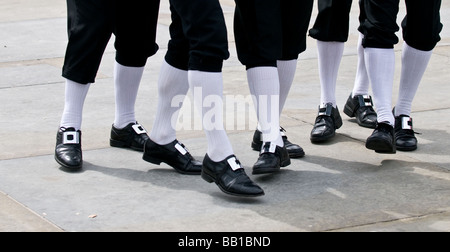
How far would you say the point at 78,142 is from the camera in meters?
4.82

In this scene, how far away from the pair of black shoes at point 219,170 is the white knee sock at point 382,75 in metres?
1.03

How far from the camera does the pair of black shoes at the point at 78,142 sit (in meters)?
4.69

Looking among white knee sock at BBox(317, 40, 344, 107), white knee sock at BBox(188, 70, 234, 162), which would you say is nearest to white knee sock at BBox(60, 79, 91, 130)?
white knee sock at BBox(188, 70, 234, 162)

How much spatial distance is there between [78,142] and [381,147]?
151cm

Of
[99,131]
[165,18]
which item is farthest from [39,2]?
[99,131]

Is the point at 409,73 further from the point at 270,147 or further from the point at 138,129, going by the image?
the point at 138,129

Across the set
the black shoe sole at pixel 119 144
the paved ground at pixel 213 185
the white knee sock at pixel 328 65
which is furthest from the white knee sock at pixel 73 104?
the white knee sock at pixel 328 65

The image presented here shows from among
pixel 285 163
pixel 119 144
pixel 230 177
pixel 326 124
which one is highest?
pixel 230 177

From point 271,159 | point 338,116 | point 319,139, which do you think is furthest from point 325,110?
point 271,159

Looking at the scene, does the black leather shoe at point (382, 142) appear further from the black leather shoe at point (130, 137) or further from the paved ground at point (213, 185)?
the black leather shoe at point (130, 137)

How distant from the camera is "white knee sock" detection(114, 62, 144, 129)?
507 cm
